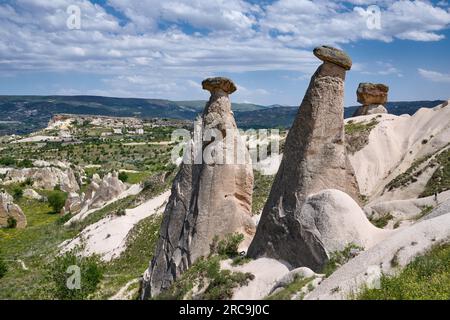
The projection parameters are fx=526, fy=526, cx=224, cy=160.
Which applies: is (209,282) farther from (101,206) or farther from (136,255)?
(101,206)

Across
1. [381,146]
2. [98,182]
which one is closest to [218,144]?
[381,146]

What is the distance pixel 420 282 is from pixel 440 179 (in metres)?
17.8

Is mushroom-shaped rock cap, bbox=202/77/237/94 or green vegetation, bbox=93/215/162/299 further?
green vegetation, bbox=93/215/162/299

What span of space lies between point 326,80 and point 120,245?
16553mm

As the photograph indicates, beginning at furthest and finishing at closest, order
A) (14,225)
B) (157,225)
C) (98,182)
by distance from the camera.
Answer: (98,182), (14,225), (157,225)

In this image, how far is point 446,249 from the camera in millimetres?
8203

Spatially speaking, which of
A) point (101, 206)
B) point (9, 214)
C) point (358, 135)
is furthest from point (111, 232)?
point (358, 135)

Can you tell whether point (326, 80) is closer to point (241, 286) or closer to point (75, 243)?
point (241, 286)

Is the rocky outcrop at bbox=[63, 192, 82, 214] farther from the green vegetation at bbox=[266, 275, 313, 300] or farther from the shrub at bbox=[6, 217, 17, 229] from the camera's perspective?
the green vegetation at bbox=[266, 275, 313, 300]

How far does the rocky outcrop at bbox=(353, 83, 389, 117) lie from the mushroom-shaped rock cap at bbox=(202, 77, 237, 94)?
2880 cm

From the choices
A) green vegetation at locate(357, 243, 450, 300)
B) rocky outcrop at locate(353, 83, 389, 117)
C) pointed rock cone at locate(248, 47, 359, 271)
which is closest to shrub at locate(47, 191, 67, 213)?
rocky outcrop at locate(353, 83, 389, 117)

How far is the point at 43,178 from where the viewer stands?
62.8 m

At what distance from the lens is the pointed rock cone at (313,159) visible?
11906 mm

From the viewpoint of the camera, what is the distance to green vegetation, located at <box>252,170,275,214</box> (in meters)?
25.2
